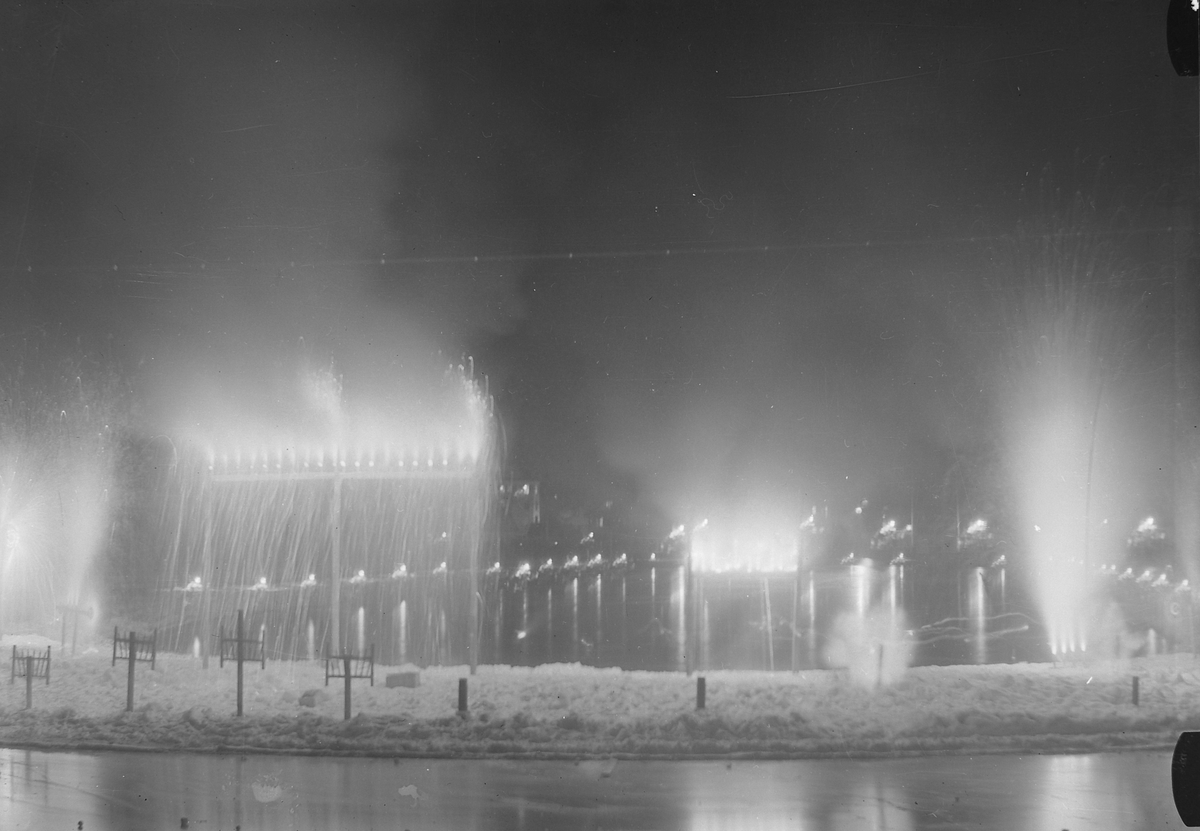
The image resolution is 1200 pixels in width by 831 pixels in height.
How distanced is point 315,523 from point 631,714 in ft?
87.2

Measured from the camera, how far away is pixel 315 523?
113 ft

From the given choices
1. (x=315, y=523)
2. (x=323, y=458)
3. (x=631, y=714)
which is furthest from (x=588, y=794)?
(x=315, y=523)

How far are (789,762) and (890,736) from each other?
1501 mm

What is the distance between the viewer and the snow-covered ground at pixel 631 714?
396 inches

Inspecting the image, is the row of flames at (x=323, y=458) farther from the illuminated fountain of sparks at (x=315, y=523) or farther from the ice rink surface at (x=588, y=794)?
the ice rink surface at (x=588, y=794)

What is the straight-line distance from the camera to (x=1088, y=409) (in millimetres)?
17438

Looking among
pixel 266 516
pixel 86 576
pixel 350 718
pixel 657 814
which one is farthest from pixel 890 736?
pixel 266 516

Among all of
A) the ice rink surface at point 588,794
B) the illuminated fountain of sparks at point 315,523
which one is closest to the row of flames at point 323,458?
the illuminated fountain of sparks at point 315,523

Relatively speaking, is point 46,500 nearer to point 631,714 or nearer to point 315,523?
point 631,714

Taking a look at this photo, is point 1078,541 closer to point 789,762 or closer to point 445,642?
point 789,762

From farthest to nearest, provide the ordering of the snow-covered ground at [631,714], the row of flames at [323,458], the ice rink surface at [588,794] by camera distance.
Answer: the row of flames at [323,458] → the snow-covered ground at [631,714] → the ice rink surface at [588,794]

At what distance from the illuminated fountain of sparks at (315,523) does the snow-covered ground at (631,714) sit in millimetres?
2376

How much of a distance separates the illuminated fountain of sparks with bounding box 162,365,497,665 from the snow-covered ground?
2.38 meters

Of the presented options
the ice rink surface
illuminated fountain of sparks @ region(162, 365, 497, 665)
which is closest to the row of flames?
illuminated fountain of sparks @ region(162, 365, 497, 665)
